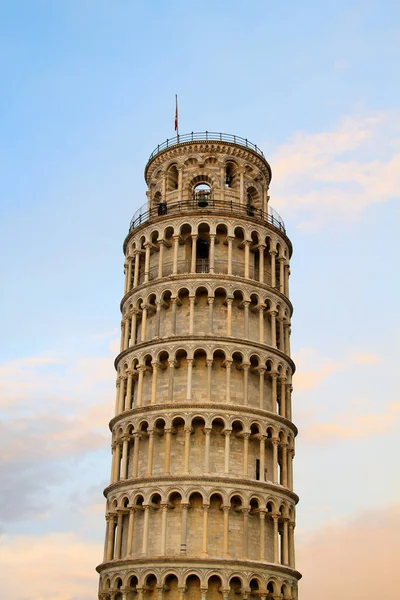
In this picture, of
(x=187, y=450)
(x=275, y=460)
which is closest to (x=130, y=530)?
(x=187, y=450)

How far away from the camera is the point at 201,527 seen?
46.3m

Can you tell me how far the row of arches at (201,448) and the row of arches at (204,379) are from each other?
1.39 metres

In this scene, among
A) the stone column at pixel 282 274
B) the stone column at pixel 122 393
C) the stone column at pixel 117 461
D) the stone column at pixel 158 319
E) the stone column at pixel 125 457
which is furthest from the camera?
the stone column at pixel 282 274

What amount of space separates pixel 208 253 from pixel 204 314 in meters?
4.92

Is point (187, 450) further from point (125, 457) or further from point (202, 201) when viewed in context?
point (202, 201)

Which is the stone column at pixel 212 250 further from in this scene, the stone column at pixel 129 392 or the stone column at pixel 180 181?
the stone column at pixel 129 392

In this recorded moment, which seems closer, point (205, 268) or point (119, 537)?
point (119, 537)

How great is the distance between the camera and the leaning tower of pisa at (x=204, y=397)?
46.2 m

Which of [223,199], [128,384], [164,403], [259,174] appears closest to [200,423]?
[164,403]

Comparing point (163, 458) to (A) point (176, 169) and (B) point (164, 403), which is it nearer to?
(B) point (164, 403)

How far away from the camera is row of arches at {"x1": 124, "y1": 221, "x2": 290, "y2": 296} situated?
53.2 metres

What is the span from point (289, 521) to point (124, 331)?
1642 centimetres

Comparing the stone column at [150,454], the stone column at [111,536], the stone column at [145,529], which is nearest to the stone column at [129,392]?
the stone column at [150,454]

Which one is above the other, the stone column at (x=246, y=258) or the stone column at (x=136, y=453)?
the stone column at (x=246, y=258)
